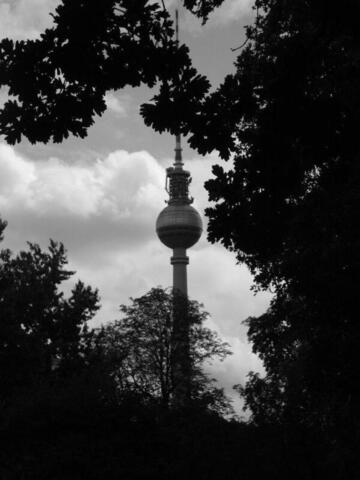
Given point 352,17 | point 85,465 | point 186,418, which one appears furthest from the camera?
point 186,418

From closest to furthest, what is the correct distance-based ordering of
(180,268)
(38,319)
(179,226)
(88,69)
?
(88,69) → (38,319) → (180,268) → (179,226)

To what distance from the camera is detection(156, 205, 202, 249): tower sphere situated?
433 feet

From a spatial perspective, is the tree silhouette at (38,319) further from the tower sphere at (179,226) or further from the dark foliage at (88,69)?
the tower sphere at (179,226)

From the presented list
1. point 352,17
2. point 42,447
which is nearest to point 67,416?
point 42,447

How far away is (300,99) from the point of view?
8977mm

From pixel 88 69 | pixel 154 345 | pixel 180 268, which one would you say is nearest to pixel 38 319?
pixel 154 345

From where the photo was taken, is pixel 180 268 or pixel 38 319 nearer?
pixel 38 319

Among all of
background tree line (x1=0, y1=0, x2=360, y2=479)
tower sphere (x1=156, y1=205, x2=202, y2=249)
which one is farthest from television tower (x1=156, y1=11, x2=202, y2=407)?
background tree line (x1=0, y1=0, x2=360, y2=479)

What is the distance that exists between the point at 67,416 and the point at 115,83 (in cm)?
2755

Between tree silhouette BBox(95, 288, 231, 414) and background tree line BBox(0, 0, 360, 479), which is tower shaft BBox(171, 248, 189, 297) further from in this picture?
background tree line BBox(0, 0, 360, 479)

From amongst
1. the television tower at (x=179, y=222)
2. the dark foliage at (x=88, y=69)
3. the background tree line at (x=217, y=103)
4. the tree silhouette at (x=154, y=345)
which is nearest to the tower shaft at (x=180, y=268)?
the television tower at (x=179, y=222)

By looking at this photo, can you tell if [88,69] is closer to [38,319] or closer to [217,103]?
[217,103]

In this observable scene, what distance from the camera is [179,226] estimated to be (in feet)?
433

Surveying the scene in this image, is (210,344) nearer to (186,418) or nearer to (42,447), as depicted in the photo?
(186,418)
